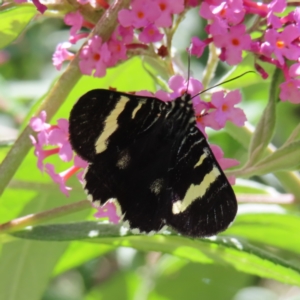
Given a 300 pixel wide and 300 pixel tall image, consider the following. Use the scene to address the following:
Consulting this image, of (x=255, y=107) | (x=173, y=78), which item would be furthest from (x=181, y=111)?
(x=255, y=107)

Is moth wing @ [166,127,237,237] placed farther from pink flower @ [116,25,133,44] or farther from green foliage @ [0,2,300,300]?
pink flower @ [116,25,133,44]

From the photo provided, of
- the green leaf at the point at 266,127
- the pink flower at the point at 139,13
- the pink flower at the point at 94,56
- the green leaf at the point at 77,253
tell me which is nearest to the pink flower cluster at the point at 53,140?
the pink flower at the point at 94,56

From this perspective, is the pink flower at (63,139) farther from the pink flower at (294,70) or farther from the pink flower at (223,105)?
the pink flower at (294,70)

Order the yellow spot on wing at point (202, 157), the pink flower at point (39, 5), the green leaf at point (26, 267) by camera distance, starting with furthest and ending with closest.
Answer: the green leaf at point (26, 267) < the yellow spot on wing at point (202, 157) < the pink flower at point (39, 5)

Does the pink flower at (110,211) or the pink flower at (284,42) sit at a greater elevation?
the pink flower at (284,42)

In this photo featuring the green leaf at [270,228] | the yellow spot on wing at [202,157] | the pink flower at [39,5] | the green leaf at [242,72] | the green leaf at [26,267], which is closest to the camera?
the pink flower at [39,5]

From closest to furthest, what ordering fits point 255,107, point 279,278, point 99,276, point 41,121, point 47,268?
1. point 41,121
2. point 279,278
3. point 47,268
4. point 255,107
5. point 99,276

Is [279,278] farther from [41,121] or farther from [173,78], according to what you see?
[41,121]
